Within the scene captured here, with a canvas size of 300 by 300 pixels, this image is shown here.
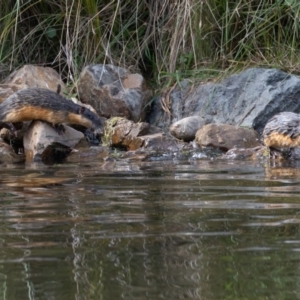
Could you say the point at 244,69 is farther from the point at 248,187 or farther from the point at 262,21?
the point at 248,187

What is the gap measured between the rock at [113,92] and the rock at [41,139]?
32.5 inches

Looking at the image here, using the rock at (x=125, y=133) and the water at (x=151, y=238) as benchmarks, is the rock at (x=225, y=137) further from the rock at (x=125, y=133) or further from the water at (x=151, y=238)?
the water at (x=151, y=238)

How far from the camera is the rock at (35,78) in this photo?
820 centimetres

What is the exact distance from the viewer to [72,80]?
8.48 m

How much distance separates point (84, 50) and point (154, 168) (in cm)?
313

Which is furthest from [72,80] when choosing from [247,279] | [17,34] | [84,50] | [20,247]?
[247,279]

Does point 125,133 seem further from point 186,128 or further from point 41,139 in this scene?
point 41,139

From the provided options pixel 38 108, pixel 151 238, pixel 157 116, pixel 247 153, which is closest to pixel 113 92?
pixel 157 116

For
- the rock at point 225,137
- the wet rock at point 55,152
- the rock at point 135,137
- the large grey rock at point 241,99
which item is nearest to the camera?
the wet rock at point 55,152

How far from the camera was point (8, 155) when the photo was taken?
666 cm

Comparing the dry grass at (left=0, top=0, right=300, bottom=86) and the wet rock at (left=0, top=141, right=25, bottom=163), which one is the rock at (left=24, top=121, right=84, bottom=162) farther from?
the dry grass at (left=0, top=0, right=300, bottom=86)

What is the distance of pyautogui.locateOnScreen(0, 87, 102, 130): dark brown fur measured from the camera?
7117 mm

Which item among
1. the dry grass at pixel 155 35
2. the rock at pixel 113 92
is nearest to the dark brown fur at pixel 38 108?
the rock at pixel 113 92

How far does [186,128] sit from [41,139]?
127 centimetres
